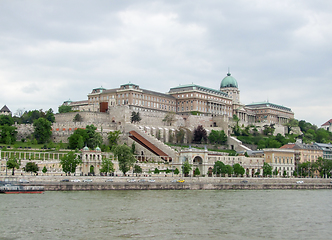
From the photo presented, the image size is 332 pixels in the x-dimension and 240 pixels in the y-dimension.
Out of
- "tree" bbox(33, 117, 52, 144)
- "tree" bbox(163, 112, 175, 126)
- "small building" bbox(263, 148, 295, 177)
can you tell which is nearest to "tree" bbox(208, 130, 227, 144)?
"tree" bbox(163, 112, 175, 126)

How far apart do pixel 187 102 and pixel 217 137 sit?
24483 millimetres

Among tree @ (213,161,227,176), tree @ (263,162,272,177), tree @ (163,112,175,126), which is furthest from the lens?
tree @ (163,112,175,126)

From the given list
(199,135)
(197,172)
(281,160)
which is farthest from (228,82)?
(197,172)

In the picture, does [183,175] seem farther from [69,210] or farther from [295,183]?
[69,210]

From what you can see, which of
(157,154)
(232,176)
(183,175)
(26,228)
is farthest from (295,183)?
(26,228)

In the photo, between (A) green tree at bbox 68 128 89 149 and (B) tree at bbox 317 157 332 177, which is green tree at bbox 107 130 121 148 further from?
(B) tree at bbox 317 157 332 177

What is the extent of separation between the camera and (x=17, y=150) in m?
85.8

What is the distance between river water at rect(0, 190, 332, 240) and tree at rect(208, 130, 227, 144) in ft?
200

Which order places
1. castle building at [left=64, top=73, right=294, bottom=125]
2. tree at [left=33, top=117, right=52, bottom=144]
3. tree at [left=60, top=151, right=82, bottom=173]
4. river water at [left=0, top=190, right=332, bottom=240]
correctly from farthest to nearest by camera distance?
castle building at [left=64, top=73, right=294, bottom=125], tree at [left=33, top=117, right=52, bottom=144], tree at [left=60, top=151, right=82, bottom=173], river water at [left=0, top=190, right=332, bottom=240]

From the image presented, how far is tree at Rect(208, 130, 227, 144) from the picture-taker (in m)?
123

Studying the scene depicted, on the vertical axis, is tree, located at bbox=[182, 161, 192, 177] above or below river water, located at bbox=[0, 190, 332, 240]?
above

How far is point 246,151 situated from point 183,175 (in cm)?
3135

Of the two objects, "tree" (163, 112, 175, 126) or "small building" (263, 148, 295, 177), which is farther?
"tree" (163, 112, 175, 126)

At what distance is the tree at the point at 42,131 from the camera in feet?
328
